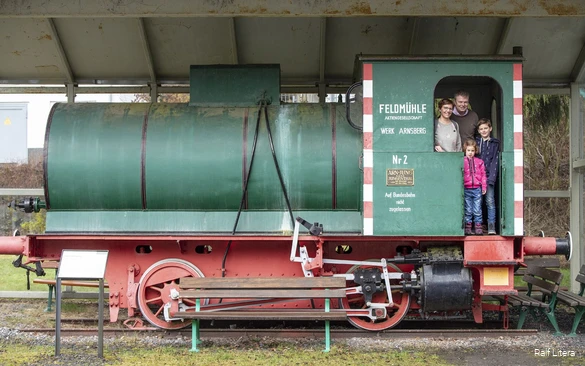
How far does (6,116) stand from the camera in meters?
10.1

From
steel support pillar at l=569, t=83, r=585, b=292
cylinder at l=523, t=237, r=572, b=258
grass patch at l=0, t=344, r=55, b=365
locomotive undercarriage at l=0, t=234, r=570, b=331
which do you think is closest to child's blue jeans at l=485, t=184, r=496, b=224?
locomotive undercarriage at l=0, t=234, r=570, b=331

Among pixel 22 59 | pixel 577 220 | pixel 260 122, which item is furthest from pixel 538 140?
pixel 22 59

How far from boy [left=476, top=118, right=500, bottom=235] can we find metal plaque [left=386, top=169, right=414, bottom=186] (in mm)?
934

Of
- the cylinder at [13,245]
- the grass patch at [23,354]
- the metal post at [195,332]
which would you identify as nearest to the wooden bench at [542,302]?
the metal post at [195,332]

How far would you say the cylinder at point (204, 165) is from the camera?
303 inches

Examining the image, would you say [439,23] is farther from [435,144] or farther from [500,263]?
[500,263]

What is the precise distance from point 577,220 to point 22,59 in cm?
888

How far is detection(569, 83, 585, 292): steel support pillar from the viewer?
31.2 feet

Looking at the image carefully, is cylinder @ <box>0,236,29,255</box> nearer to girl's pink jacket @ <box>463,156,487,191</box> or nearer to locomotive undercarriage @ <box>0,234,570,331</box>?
locomotive undercarriage @ <box>0,234,570,331</box>

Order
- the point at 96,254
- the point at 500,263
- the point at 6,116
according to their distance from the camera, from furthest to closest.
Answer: the point at 6,116 < the point at 500,263 < the point at 96,254

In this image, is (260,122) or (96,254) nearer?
(96,254)

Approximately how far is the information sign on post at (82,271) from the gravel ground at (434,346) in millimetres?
279

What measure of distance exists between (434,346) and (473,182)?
195 cm

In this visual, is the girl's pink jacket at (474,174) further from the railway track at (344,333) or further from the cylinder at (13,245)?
the cylinder at (13,245)
